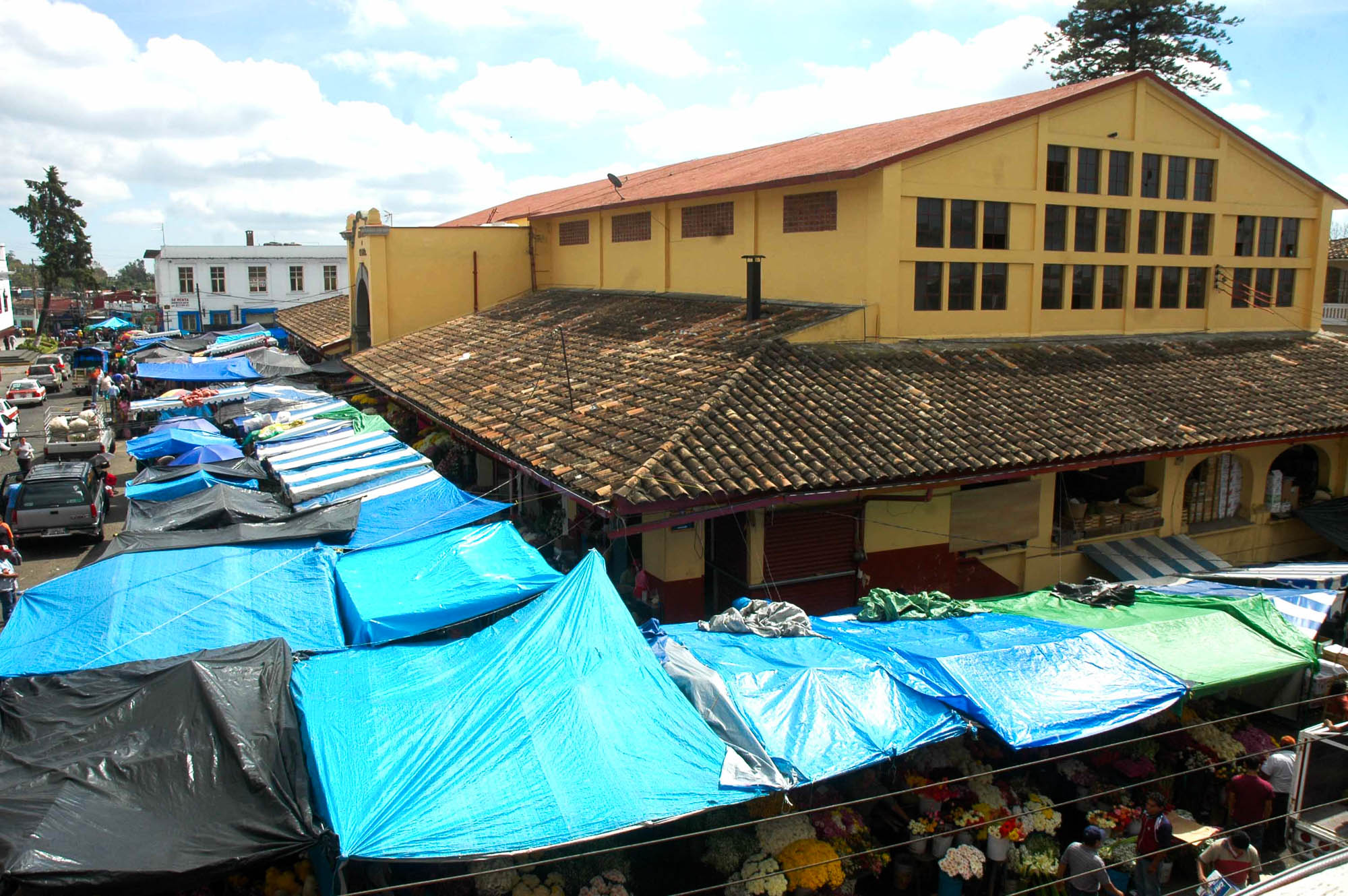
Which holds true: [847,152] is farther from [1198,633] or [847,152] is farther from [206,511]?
[206,511]

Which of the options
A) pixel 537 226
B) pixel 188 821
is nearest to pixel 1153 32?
pixel 537 226

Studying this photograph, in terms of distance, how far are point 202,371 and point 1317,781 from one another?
102 feet

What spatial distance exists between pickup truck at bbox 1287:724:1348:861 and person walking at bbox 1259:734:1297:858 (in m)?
2.28

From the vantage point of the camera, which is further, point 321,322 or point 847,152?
point 321,322

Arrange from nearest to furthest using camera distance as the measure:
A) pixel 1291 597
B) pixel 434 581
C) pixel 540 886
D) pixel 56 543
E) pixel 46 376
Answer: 1. pixel 540 886
2. pixel 434 581
3. pixel 1291 597
4. pixel 56 543
5. pixel 46 376

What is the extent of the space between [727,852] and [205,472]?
12910 millimetres

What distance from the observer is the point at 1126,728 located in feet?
34.5

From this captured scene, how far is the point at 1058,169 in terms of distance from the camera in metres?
17.8

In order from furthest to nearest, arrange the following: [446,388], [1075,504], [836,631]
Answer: [446,388], [1075,504], [836,631]

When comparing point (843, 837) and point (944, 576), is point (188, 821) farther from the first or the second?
point (944, 576)

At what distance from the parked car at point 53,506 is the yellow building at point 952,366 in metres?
6.54

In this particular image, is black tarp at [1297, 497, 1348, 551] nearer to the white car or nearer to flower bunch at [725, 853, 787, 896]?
flower bunch at [725, 853, 787, 896]

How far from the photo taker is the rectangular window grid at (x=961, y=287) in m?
Answer: 17.2

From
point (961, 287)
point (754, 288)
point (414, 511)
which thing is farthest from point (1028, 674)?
point (754, 288)
